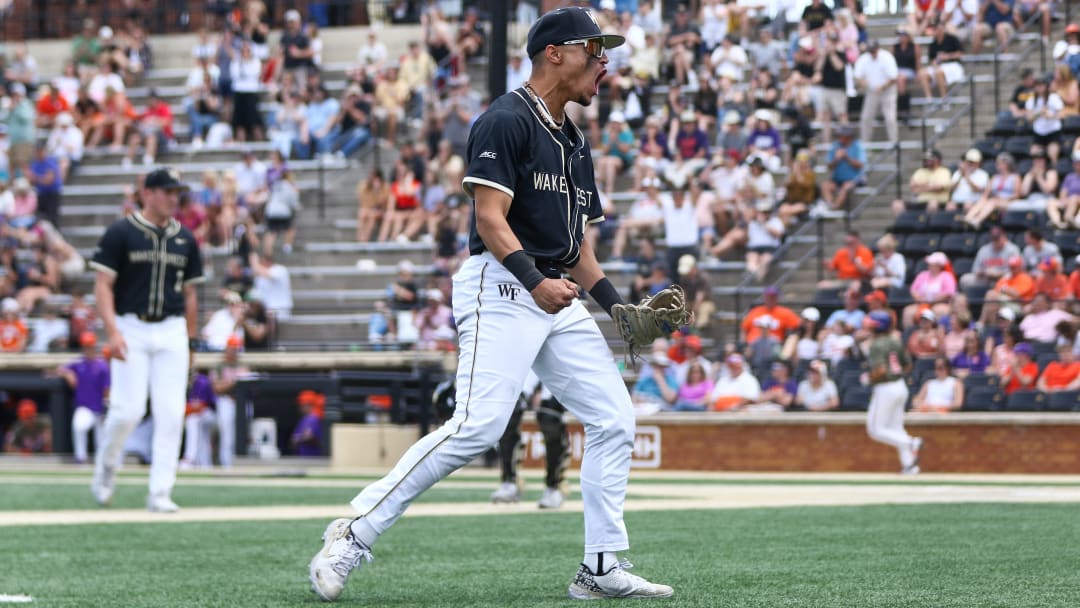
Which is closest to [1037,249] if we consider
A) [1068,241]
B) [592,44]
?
[1068,241]

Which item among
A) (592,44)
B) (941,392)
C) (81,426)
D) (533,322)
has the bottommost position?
(81,426)

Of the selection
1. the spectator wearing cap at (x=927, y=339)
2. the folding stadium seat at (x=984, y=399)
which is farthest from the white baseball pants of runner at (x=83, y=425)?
the folding stadium seat at (x=984, y=399)

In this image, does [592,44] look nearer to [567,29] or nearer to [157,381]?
[567,29]

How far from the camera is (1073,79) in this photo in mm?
21875

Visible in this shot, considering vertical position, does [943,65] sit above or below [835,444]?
above

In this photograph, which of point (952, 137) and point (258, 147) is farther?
point (258, 147)

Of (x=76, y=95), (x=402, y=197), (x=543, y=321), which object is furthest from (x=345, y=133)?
(x=543, y=321)

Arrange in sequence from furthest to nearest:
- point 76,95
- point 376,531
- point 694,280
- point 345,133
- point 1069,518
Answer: point 76,95 < point 345,133 < point 694,280 < point 1069,518 < point 376,531

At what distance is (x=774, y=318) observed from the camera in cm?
2088

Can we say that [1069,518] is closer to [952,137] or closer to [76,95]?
[952,137]

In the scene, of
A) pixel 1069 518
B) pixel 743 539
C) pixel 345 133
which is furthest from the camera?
pixel 345 133

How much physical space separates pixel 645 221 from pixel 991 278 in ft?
17.0

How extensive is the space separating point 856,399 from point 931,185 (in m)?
3.64

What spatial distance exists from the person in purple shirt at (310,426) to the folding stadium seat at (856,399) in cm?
667
